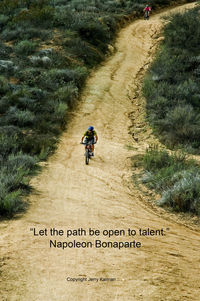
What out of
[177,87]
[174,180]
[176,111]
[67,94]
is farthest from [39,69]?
[174,180]

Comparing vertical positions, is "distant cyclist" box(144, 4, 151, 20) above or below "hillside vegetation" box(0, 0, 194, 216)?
above

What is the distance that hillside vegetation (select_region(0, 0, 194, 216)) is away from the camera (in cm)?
956

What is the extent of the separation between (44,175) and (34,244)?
3999mm

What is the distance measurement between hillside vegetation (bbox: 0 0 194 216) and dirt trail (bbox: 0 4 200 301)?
2.41 ft

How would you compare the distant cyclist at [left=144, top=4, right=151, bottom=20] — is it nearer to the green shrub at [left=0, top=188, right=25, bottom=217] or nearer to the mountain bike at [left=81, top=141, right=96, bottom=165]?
the mountain bike at [left=81, top=141, right=96, bottom=165]

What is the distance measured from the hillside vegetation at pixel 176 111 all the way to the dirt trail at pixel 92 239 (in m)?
0.70

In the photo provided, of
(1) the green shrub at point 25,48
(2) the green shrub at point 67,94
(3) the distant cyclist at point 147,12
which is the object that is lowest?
(2) the green shrub at point 67,94

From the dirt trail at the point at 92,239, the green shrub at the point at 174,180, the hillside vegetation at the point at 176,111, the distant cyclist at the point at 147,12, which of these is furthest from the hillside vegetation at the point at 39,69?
the hillside vegetation at the point at 176,111

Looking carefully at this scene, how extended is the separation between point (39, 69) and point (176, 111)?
358 inches

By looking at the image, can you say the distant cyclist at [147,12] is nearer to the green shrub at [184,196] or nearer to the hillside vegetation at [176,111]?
the hillside vegetation at [176,111]

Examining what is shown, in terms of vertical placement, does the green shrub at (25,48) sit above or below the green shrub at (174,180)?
above

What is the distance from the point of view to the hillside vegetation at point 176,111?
780cm

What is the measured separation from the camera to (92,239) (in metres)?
5.76

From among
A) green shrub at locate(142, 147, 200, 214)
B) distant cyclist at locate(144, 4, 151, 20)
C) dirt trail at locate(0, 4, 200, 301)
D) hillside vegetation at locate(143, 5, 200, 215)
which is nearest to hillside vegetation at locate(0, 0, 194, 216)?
dirt trail at locate(0, 4, 200, 301)
